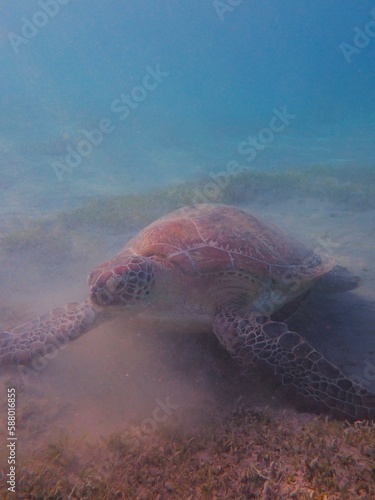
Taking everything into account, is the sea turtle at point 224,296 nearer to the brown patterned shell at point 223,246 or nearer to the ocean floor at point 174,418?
the brown patterned shell at point 223,246

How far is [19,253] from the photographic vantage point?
7.18m

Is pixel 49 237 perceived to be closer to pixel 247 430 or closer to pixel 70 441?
pixel 70 441

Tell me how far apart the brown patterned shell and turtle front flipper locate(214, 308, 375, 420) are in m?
0.74

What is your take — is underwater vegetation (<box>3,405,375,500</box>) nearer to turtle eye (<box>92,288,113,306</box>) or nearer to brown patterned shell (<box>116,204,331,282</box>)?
turtle eye (<box>92,288,113,306</box>)

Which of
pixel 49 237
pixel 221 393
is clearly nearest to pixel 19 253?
pixel 49 237

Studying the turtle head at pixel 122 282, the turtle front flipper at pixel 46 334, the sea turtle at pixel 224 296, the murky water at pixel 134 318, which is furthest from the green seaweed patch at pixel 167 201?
the turtle head at pixel 122 282

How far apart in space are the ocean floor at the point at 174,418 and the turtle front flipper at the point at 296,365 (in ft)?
0.72

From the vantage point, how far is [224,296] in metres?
3.89

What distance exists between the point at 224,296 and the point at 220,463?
1.89 metres

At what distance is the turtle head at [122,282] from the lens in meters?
3.33

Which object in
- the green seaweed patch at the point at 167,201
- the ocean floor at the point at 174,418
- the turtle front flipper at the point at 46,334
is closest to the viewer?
the ocean floor at the point at 174,418

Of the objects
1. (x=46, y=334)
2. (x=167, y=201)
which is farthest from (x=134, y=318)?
(x=167, y=201)

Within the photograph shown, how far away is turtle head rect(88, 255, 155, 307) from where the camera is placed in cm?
333

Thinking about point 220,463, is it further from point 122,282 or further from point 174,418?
point 122,282
